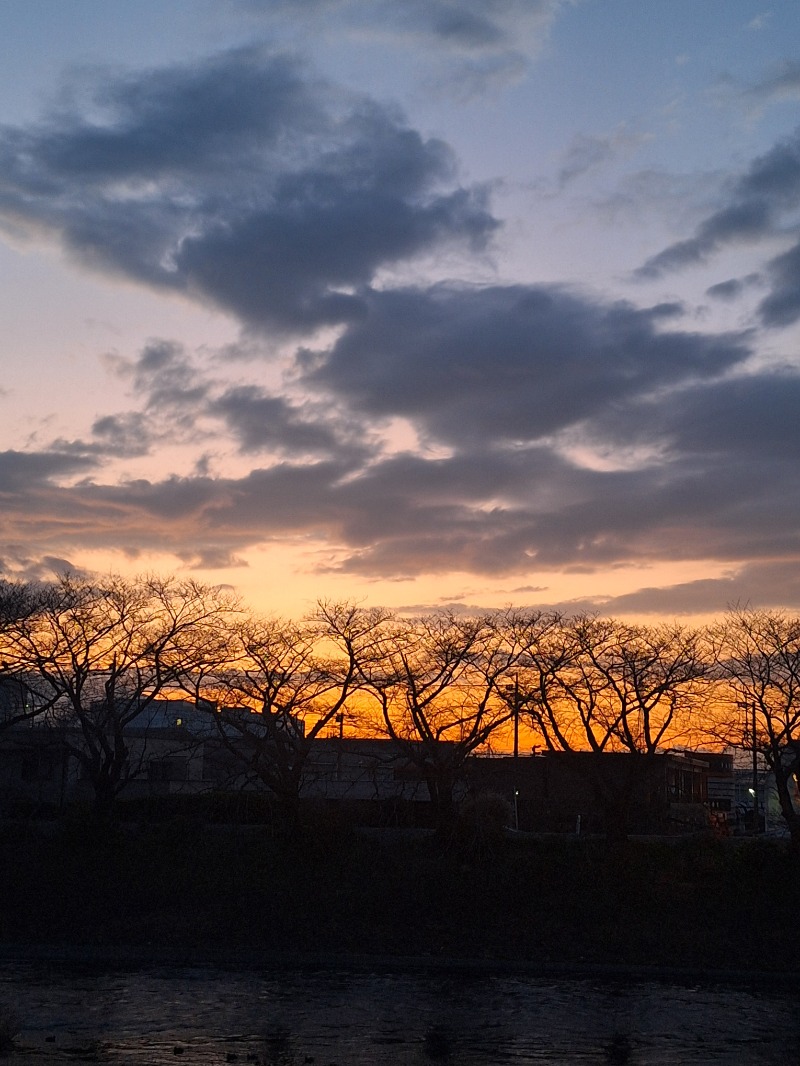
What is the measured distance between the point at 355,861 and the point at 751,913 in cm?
1125

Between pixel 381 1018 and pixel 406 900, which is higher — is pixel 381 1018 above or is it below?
below

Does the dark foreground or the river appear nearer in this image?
the river

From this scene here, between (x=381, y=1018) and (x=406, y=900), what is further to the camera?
(x=406, y=900)

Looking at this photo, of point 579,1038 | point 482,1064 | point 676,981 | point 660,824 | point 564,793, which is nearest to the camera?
point 482,1064

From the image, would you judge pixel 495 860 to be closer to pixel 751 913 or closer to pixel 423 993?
pixel 751 913

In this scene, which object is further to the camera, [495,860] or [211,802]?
[211,802]

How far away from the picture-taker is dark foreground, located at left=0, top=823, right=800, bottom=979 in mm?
26047

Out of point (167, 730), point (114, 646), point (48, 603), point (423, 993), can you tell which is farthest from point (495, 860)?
point (167, 730)

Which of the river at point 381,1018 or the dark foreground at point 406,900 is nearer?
the river at point 381,1018

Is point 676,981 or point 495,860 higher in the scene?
point 495,860

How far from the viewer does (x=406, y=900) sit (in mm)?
28531

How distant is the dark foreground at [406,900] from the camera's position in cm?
2605

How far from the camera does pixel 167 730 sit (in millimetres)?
59719

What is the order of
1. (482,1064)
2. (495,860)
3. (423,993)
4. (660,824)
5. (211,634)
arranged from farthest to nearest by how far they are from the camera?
1. (660,824)
2. (211,634)
3. (495,860)
4. (423,993)
5. (482,1064)
